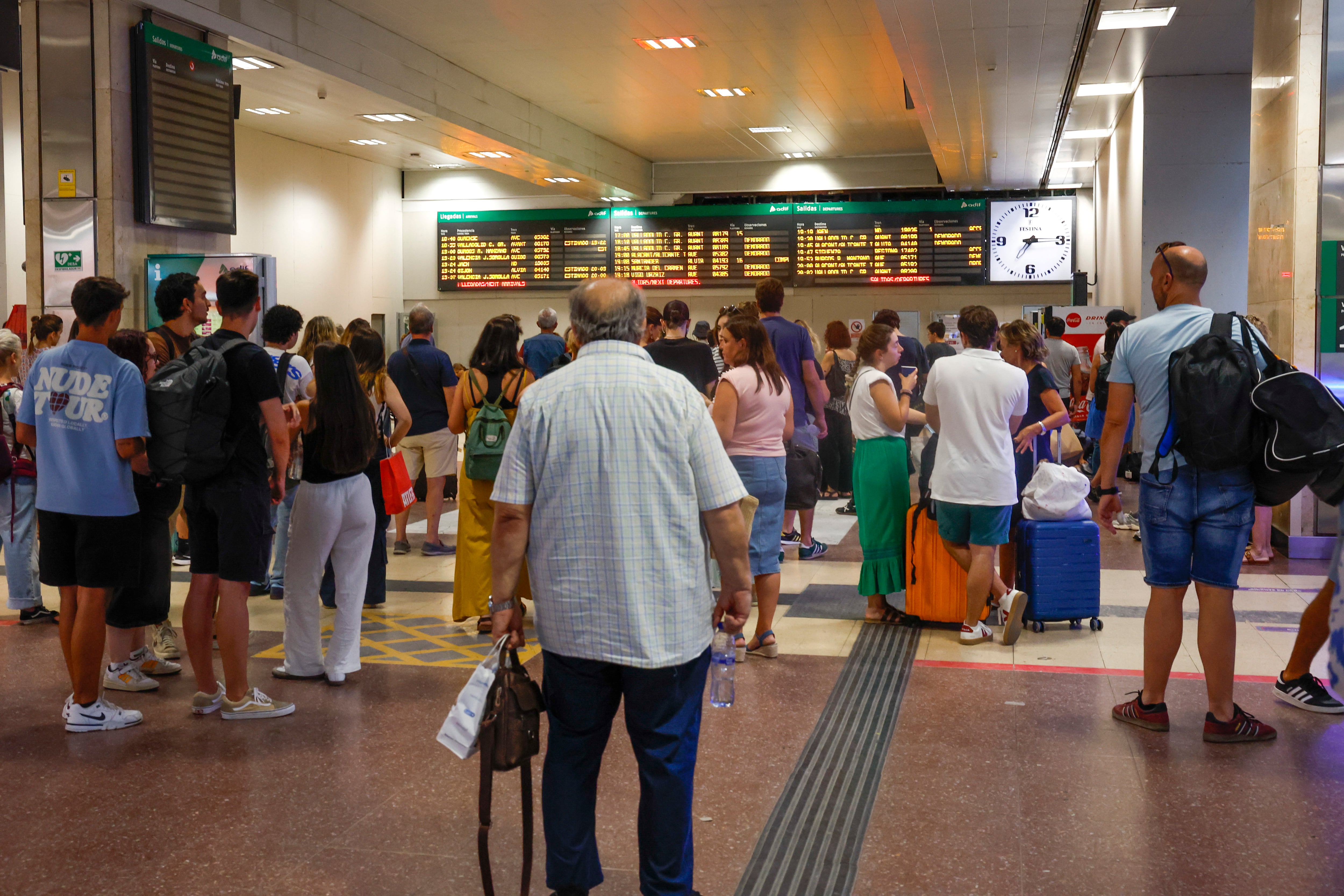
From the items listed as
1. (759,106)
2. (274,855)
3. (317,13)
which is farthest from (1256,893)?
(759,106)

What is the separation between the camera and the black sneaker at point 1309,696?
13.4ft

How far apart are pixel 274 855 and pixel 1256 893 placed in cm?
243

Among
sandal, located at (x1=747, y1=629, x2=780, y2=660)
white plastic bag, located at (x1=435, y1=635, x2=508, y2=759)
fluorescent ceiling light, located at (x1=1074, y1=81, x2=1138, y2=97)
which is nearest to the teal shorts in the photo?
sandal, located at (x1=747, y1=629, x2=780, y2=660)

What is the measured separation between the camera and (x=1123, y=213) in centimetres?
1160

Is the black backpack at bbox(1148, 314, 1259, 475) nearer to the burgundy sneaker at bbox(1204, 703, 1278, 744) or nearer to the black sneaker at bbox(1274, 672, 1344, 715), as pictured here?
the burgundy sneaker at bbox(1204, 703, 1278, 744)

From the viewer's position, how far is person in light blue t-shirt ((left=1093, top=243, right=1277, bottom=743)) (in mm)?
3709

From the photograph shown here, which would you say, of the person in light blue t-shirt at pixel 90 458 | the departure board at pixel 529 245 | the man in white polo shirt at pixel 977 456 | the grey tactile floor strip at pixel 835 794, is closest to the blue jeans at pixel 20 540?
the person in light blue t-shirt at pixel 90 458

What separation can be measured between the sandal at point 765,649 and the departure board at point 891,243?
11.5m

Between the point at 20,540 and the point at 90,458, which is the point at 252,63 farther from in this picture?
the point at 90,458

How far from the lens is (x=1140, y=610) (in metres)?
5.77

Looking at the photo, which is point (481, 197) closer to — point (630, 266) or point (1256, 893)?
point (630, 266)

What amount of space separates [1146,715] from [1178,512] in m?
0.74

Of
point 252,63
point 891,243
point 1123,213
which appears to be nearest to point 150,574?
point 252,63

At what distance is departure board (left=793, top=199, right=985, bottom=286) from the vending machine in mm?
9881
